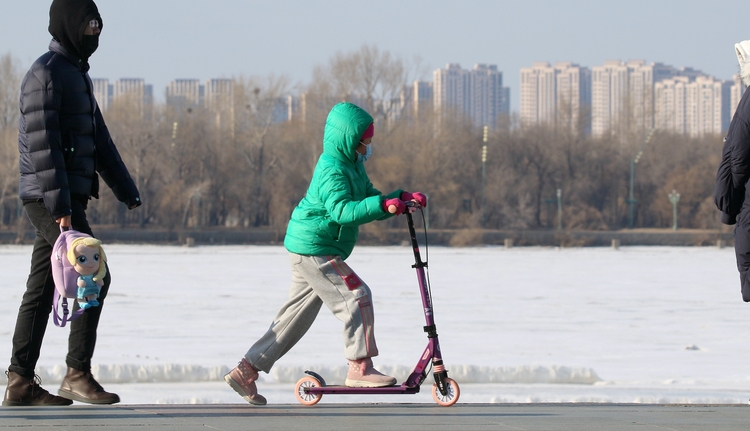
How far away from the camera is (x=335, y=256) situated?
4.70 m

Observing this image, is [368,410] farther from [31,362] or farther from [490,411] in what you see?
[31,362]

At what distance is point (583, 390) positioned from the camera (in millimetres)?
6996

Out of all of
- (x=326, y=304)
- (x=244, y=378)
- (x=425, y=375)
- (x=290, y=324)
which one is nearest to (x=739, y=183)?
(x=425, y=375)

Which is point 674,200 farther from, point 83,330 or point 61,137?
point 61,137

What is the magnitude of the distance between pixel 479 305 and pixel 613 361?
6.53 m

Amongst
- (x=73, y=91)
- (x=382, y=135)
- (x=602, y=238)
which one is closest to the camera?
(x=73, y=91)

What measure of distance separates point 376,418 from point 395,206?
34.3 inches

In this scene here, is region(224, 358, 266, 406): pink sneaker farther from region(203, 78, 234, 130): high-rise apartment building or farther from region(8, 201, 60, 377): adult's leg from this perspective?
region(203, 78, 234, 130): high-rise apartment building

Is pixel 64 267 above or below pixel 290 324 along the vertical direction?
above

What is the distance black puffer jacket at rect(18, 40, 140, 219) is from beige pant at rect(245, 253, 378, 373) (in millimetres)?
887

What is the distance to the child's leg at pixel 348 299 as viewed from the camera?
4605 millimetres

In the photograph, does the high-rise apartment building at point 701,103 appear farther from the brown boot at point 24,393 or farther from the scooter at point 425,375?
→ the brown boot at point 24,393

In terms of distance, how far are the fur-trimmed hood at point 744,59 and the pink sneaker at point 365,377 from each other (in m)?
2.00

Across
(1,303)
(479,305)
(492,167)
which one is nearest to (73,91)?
(1,303)
